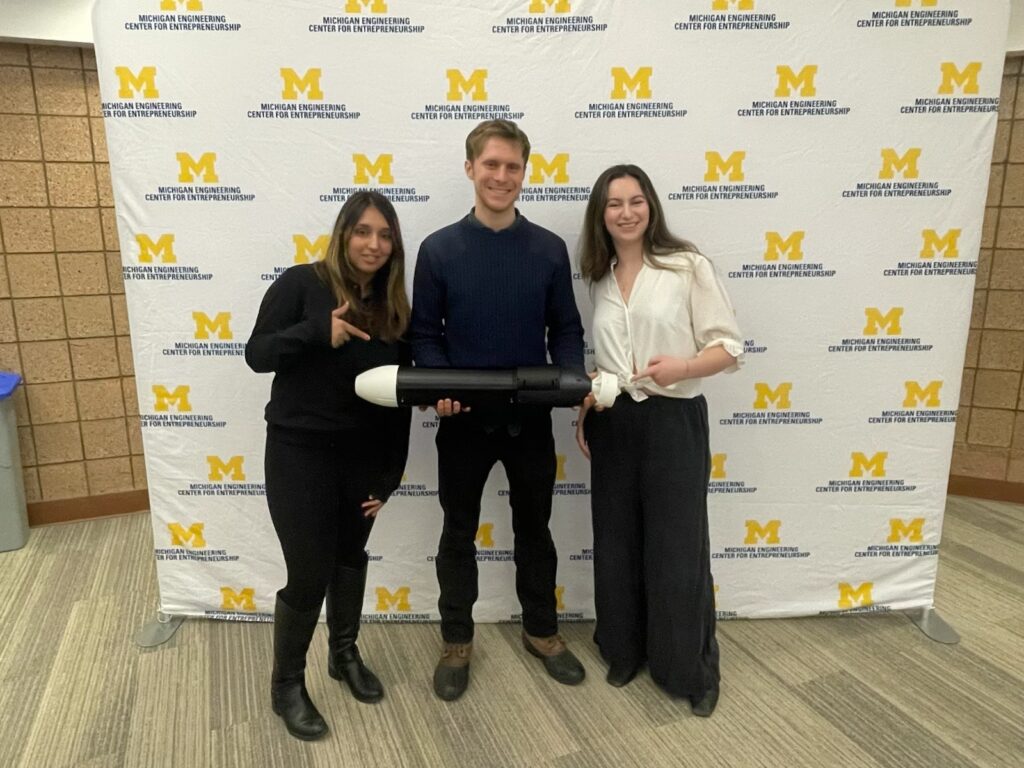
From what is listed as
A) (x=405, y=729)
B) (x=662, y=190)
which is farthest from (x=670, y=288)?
(x=405, y=729)

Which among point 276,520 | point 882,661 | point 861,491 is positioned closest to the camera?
point 276,520

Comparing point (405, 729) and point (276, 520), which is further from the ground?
point (276, 520)

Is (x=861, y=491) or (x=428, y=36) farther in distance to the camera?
(x=861, y=491)

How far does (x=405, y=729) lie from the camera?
1.91 m

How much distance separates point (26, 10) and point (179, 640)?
2.46 m

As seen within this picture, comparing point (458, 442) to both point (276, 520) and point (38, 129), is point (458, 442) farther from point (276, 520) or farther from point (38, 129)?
point (38, 129)

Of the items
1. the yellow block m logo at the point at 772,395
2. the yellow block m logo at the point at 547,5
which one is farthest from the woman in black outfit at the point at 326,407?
the yellow block m logo at the point at 772,395

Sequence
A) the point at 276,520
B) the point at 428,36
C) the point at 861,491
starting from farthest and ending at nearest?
the point at 861,491 < the point at 428,36 < the point at 276,520

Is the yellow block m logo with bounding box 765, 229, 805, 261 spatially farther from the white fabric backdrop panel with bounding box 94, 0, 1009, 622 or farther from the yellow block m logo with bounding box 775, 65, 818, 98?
the yellow block m logo with bounding box 775, 65, 818, 98

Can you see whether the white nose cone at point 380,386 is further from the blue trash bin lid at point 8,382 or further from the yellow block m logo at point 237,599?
the blue trash bin lid at point 8,382

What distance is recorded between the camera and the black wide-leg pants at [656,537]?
1.91 meters

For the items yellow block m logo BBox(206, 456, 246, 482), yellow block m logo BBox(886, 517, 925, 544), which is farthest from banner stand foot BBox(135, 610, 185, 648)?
yellow block m logo BBox(886, 517, 925, 544)

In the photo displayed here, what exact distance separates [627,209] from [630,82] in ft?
1.74

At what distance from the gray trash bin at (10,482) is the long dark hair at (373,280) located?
2047 millimetres
